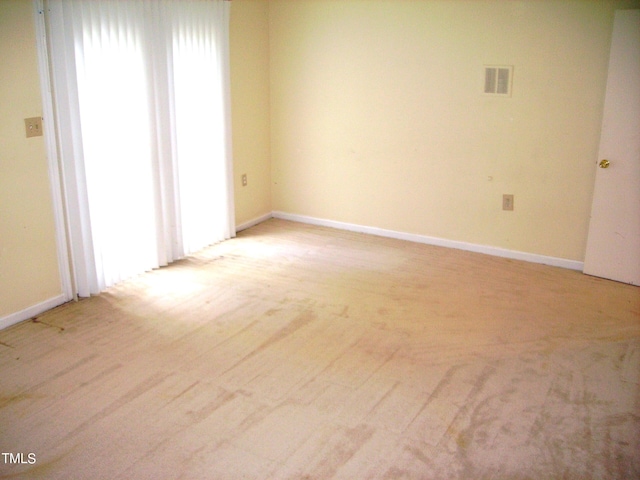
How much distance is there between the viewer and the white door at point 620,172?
4.25 meters

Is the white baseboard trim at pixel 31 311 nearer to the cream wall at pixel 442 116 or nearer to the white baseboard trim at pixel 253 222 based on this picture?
the white baseboard trim at pixel 253 222

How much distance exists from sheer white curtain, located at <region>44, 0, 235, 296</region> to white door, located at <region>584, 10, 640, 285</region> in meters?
2.91

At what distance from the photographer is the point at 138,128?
4.48 m

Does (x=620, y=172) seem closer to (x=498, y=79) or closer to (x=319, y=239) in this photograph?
(x=498, y=79)

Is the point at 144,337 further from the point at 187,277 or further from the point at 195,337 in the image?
the point at 187,277

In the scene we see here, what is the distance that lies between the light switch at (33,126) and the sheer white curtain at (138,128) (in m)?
0.14

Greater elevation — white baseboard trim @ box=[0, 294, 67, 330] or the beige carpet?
white baseboard trim @ box=[0, 294, 67, 330]

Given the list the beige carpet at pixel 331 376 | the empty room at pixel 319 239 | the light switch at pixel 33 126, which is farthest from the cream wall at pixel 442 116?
the light switch at pixel 33 126

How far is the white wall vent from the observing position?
4.79 meters

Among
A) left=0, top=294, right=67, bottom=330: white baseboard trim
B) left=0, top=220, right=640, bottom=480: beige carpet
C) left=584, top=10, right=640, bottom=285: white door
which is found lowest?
left=0, top=220, right=640, bottom=480: beige carpet

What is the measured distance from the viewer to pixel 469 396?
3.15 meters

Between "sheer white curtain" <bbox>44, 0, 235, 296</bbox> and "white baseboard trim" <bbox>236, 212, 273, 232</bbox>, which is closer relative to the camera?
"sheer white curtain" <bbox>44, 0, 235, 296</bbox>

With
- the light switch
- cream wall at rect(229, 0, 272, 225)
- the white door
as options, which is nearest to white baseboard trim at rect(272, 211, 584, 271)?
the white door

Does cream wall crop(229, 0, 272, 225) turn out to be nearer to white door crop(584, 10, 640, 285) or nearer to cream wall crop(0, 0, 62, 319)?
cream wall crop(0, 0, 62, 319)
